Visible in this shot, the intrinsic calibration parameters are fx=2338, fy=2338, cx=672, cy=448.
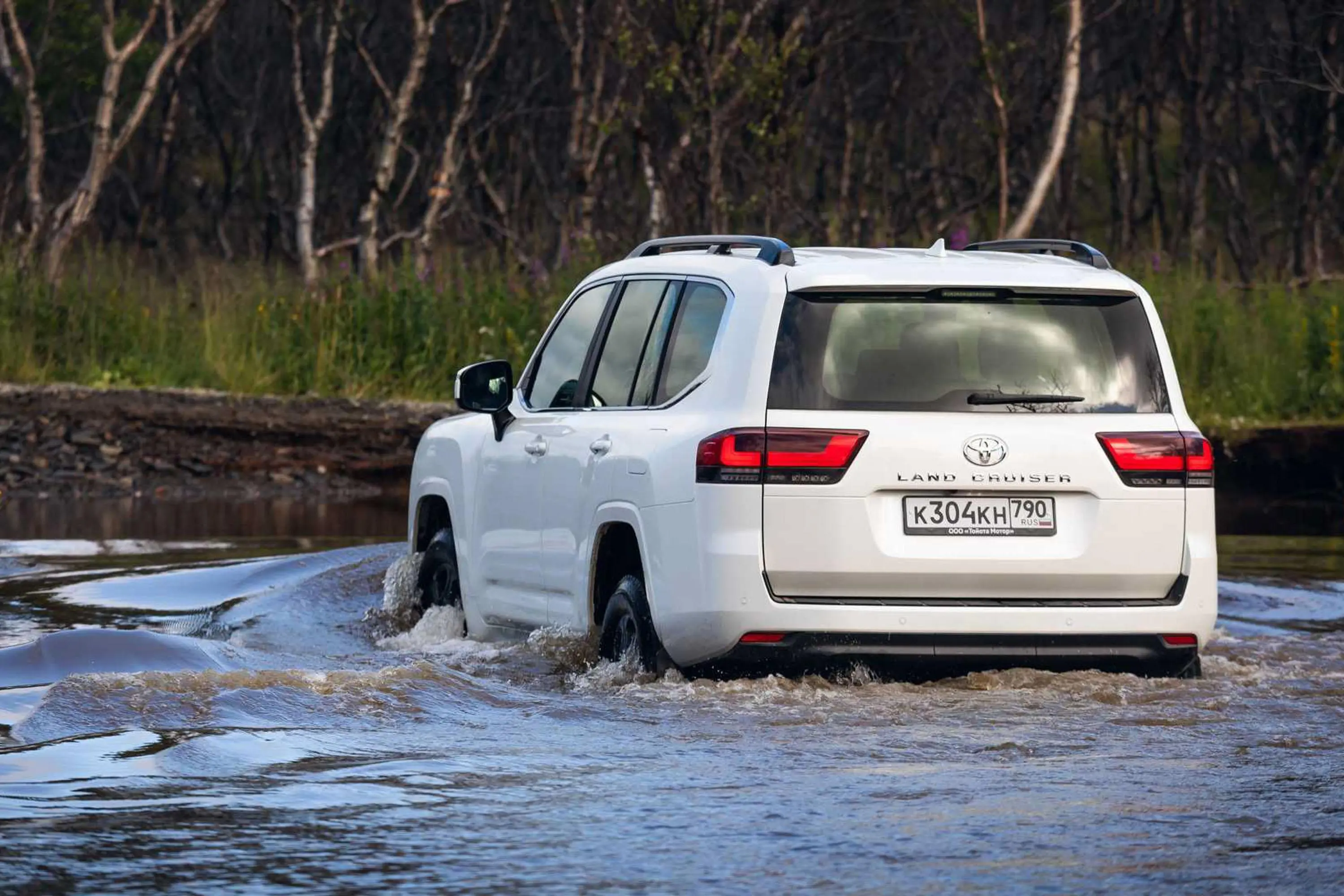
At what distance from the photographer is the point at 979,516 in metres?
7.52

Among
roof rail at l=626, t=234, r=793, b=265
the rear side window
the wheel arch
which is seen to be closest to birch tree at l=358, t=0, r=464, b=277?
roof rail at l=626, t=234, r=793, b=265

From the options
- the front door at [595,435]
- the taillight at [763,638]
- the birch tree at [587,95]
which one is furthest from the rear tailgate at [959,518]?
the birch tree at [587,95]

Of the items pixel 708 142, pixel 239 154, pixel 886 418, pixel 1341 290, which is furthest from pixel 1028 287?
pixel 239 154

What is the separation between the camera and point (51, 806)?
6.00m

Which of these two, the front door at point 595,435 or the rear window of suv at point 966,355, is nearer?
the rear window of suv at point 966,355

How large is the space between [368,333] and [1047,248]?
46.8 ft

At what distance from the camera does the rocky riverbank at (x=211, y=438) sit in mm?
20359

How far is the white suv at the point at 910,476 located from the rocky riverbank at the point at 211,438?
1260cm

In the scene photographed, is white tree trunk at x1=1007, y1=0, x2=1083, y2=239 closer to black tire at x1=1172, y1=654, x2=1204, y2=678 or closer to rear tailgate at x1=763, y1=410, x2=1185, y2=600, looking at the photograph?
black tire at x1=1172, y1=654, x2=1204, y2=678

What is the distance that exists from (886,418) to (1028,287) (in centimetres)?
75

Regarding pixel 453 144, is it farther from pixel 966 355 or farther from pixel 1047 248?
pixel 966 355

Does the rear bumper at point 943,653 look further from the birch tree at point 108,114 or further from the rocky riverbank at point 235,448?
the birch tree at point 108,114

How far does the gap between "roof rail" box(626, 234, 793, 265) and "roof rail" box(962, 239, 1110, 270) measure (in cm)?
92

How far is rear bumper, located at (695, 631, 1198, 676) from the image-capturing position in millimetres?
7473
